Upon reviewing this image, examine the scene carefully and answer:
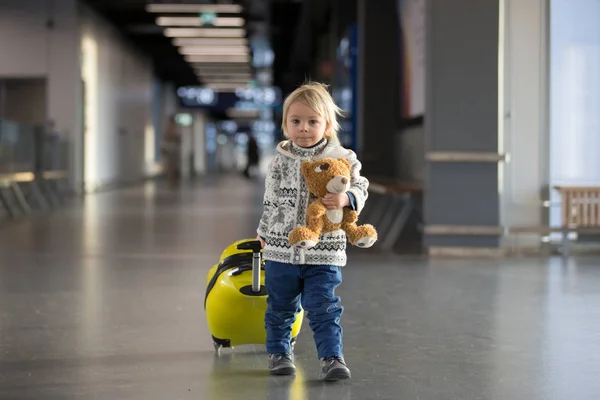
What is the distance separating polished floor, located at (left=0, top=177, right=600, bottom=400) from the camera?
3658mm

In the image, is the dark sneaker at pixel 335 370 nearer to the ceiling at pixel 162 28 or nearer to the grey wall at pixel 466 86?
the grey wall at pixel 466 86

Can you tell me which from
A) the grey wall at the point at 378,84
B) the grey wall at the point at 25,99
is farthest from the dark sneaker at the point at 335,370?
the grey wall at the point at 25,99

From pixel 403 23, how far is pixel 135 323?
9.81 meters

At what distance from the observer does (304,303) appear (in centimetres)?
381

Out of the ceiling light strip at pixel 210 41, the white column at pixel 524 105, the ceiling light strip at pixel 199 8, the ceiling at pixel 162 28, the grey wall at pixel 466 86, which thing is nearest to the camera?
the grey wall at pixel 466 86

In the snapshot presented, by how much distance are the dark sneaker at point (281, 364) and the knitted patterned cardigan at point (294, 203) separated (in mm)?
412

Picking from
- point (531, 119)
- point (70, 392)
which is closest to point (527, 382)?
point (70, 392)

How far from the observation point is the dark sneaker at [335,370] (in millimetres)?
3697

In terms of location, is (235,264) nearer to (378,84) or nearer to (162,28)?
(378,84)

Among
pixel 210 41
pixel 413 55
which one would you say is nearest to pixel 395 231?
pixel 413 55

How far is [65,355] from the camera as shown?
13.9 ft

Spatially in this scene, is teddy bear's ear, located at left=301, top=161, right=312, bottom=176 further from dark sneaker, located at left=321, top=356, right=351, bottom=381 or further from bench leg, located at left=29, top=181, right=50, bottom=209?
bench leg, located at left=29, top=181, right=50, bottom=209

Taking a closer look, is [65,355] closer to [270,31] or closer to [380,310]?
[380,310]

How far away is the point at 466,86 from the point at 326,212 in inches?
218
